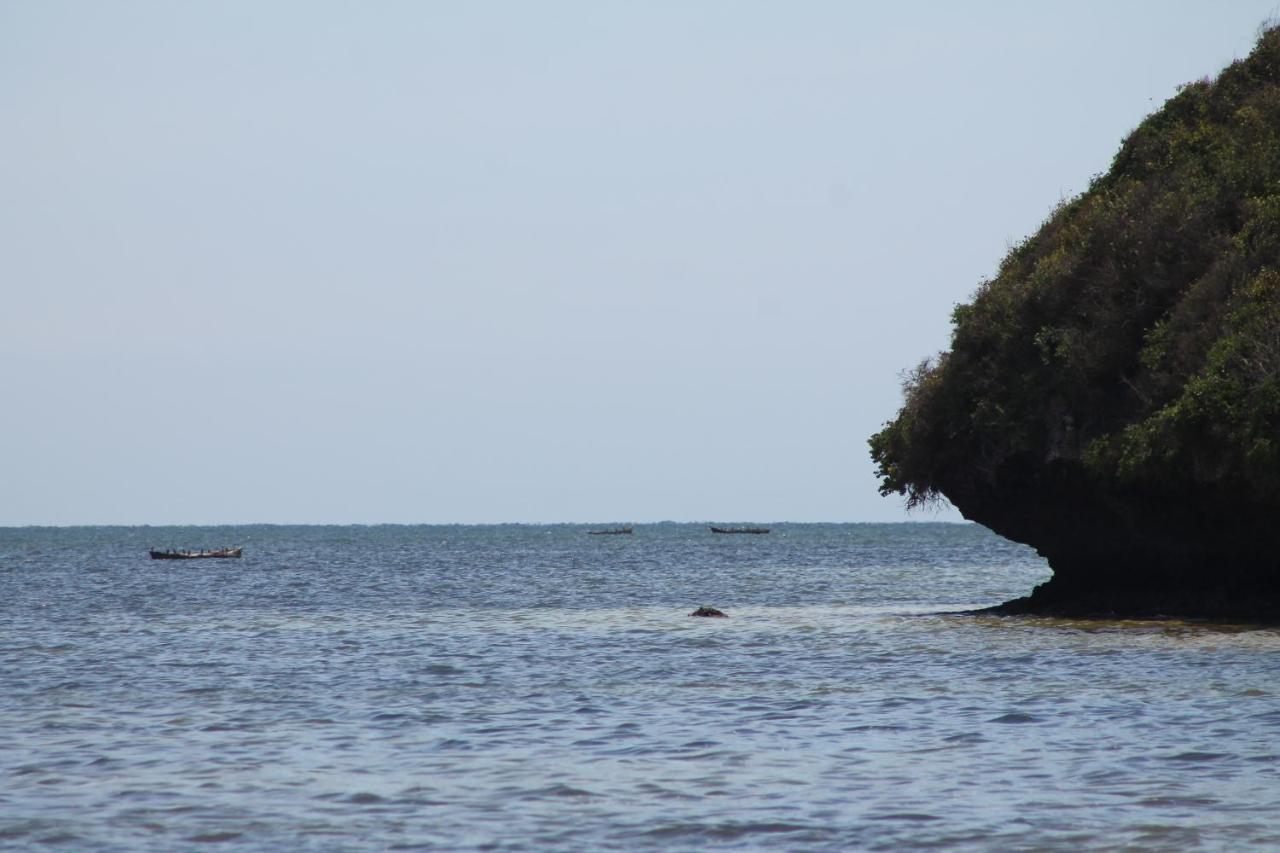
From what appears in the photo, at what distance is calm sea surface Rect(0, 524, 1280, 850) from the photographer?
14.2 metres

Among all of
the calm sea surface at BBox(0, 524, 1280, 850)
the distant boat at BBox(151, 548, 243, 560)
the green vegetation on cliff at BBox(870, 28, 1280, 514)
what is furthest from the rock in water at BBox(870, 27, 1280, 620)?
the distant boat at BBox(151, 548, 243, 560)

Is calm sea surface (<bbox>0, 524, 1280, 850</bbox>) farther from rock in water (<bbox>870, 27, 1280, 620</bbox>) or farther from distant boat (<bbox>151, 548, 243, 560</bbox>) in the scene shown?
distant boat (<bbox>151, 548, 243, 560</bbox>)

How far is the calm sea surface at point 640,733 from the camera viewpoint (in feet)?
46.4

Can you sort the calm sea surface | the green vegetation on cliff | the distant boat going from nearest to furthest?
1. the calm sea surface
2. the green vegetation on cliff
3. the distant boat

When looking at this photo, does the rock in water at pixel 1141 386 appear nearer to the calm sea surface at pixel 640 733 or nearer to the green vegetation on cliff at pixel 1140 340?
the green vegetation on cliff at pixel 1140 340

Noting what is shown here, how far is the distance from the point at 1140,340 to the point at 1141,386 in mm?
2072

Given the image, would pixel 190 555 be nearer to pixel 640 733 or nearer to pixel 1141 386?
pixel 1141 386

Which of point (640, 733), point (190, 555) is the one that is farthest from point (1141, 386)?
point (190, 555)

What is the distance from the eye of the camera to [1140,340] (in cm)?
4059

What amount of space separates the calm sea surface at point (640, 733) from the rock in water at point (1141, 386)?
3193 millimetres

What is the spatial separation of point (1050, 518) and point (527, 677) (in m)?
21.7

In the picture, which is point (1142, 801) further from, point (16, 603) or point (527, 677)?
point (16, 603)

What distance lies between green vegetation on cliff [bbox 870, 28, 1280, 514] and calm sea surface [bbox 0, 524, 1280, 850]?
4297 millimetres

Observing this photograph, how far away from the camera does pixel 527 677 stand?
27375 mm
